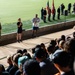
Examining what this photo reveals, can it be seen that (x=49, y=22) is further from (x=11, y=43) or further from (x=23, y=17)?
(x=11, y=43)

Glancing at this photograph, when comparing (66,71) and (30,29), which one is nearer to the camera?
(66,71)

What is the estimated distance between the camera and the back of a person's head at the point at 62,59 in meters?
3.55

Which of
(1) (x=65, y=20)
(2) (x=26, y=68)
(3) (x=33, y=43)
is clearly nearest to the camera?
(2) (x=26, y=68)

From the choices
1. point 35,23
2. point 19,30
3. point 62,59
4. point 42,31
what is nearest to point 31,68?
point 62,59

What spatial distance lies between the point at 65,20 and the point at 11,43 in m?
7.68

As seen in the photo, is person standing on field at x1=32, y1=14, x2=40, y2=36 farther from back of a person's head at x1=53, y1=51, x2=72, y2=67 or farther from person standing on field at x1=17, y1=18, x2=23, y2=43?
back of a person's head at x1=53, y1=51, x2=72, y2=67

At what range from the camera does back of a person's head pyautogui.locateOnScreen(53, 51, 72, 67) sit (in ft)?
11.6

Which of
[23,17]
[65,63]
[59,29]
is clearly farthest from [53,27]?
[65,63]

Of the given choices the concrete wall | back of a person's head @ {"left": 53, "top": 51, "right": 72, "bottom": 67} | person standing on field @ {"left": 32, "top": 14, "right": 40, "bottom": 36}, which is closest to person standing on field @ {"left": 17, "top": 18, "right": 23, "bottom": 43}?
the concrete wall

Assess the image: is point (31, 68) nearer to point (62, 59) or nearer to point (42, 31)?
point (62, 59)

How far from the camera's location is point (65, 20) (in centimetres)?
2248

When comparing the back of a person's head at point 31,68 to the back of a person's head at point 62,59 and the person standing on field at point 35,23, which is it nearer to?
the back of a person's head at point 62,59

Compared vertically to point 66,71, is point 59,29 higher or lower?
lower

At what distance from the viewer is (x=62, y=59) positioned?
356 centimetres
